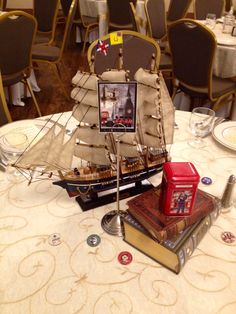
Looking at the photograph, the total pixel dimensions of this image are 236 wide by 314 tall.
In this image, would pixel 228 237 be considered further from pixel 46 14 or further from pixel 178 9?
pixel 178 9

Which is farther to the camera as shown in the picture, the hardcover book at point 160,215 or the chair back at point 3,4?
the chair back at point 3,4

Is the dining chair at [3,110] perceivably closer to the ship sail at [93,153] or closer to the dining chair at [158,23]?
the ship sail at [93,153]

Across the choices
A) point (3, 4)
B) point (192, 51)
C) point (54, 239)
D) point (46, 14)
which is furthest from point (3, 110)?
point (3, 4)

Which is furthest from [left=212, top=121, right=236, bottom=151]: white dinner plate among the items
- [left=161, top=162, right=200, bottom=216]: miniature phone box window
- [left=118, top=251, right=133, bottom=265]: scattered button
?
[left=118, top=251, right=133, bottom=265]: scattered button

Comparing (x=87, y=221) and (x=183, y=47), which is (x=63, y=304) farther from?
(x=183, y=47)

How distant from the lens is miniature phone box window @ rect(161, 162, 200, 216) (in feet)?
2.31

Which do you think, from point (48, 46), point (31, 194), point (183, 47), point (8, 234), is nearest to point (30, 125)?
point (31, 194)

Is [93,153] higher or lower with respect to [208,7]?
higher

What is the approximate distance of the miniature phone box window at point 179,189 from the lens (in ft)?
2.31

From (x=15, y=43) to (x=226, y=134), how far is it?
1.88 metres

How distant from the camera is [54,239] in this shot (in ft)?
2.50

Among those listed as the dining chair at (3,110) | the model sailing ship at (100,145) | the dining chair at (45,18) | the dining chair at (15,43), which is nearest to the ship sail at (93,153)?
the model sailing ship at (100,145)

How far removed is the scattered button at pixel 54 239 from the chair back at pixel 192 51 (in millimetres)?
1837

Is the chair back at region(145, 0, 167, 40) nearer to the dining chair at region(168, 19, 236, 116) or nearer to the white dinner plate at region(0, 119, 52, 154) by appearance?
the dining chair at region(168, 19, 236, 116)
